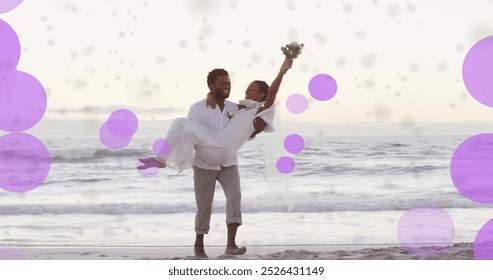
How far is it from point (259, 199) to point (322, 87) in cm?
532

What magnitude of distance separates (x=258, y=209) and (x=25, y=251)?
11.9 feet

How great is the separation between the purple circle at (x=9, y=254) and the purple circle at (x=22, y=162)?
8.90 m

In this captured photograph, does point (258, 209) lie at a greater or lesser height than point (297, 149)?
lesser

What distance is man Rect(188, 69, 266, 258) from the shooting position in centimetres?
530

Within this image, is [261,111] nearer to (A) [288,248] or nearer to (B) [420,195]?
(A) [288,248]

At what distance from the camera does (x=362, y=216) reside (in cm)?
917

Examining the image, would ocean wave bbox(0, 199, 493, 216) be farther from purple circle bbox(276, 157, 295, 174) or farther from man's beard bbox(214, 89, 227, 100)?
man's beard bbox(214, 89, 227, 100)

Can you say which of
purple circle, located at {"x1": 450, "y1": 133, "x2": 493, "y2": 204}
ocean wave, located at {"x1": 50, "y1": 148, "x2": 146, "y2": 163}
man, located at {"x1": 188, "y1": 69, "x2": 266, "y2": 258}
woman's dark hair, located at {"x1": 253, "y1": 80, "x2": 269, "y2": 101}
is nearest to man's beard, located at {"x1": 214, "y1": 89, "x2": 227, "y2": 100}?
man, located at {"x1": 188, "y1": 69, "x2": 266, "y2": 258}

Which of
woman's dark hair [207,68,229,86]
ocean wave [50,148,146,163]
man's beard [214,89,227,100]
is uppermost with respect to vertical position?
woman's dark hair [207,68,229,86]

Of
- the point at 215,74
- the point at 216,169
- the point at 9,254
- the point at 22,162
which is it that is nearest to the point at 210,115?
the point at 215,74

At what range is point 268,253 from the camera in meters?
6.34

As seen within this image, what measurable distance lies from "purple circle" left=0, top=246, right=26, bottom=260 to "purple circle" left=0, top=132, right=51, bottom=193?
29.2ft

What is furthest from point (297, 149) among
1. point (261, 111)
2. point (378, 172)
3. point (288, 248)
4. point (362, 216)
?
point (378, 172)

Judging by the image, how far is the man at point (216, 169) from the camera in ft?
17.4
